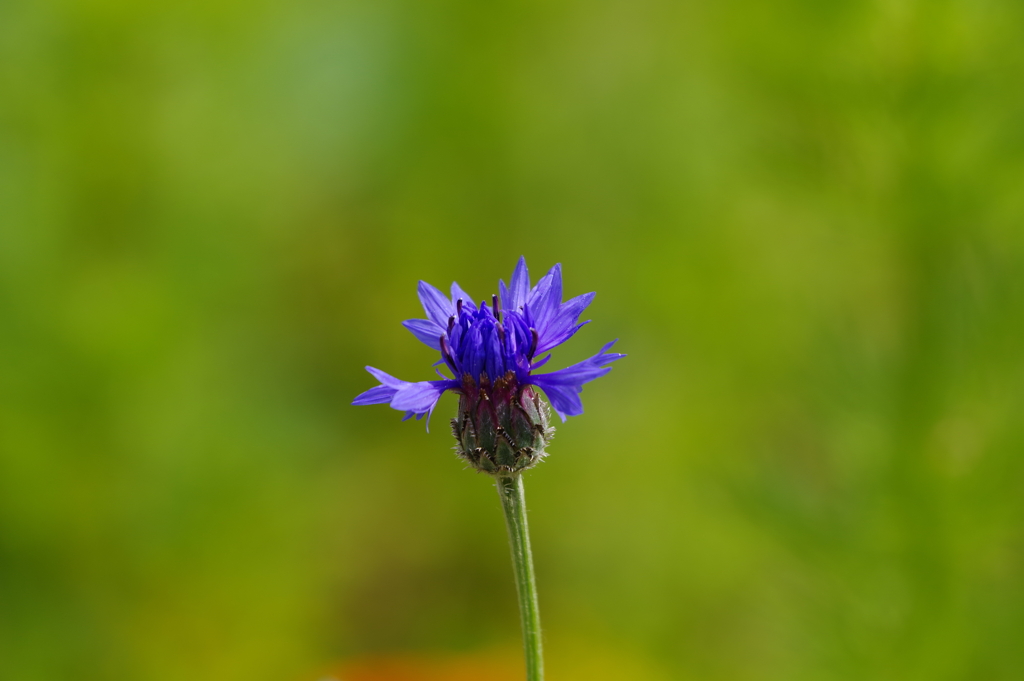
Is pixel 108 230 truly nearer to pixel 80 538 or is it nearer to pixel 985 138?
pixel 80 538

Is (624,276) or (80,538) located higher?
(624,276)

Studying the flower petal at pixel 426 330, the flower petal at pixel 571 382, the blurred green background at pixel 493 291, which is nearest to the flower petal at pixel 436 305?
the flower petal at pixel 426 330

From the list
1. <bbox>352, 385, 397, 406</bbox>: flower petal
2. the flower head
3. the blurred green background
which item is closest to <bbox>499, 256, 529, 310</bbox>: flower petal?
the flower head

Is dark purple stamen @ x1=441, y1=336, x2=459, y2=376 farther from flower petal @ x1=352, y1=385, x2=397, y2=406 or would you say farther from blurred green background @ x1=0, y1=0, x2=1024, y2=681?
blurred green background @ x1=0, y1=0, x2=1024, y2=681

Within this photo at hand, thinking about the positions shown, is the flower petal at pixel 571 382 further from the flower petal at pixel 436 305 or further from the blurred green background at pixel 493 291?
the blurred green background at pixel 493 291

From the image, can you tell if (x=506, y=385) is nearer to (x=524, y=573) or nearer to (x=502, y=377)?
(x=502, y=377)

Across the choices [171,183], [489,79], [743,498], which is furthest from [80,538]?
[489,79]
